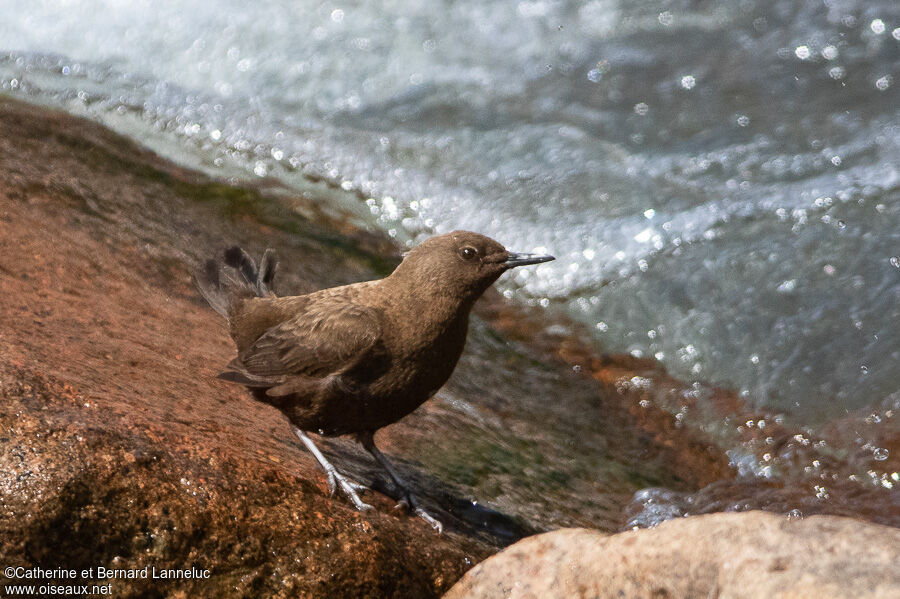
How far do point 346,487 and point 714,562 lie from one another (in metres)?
1.40

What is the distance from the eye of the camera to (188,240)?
560 cm

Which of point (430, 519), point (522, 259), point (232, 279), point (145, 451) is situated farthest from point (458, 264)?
point (145, 451)

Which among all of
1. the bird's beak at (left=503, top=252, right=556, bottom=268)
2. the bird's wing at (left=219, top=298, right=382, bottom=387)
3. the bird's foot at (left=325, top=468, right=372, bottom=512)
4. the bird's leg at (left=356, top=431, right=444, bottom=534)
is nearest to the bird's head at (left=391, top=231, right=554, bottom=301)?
the bird's beak at (left=503, top=252, right=556, bottom=268)

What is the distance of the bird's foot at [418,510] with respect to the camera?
11.7 feet

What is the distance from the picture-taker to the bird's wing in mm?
3602

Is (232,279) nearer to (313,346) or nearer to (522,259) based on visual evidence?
(313,346)

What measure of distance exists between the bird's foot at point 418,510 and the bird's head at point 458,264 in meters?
0.77

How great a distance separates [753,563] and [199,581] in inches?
61.1

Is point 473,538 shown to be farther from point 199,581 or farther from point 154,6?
point 154,6

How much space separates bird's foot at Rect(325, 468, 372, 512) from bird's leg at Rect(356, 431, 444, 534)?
16cm

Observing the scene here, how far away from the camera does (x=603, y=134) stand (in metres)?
8.54

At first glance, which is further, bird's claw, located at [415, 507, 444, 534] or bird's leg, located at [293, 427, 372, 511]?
bird's claw, located at [415, 507, 444, 534]

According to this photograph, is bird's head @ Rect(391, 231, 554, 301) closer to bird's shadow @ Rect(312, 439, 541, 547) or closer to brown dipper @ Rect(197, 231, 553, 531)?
brown dipper @ Rect(197, 231, 553, 531)

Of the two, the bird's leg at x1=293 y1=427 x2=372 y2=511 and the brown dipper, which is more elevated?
the brown dipper
